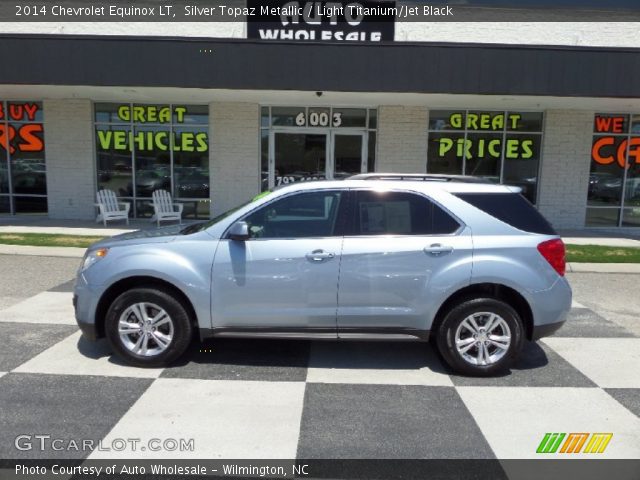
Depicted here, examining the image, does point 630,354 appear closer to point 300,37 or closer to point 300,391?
point 300,391

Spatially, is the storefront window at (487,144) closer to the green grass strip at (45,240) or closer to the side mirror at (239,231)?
the green grass strip at (45,240)

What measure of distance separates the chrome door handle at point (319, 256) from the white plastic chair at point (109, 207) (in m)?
10.2

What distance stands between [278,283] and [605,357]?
11.5 ft

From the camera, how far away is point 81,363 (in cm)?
469

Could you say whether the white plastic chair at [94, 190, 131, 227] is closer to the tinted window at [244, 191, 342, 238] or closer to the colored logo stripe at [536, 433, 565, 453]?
the tinted window at [244, 191, 342, 238]

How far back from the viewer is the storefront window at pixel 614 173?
13.7m

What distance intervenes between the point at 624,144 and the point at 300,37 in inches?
369

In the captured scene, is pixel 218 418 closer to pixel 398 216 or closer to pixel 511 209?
pixel 398 216

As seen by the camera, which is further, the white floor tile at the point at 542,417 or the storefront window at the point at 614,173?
the storefront window at the point at 614,173

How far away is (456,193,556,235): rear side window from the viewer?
4562 mm

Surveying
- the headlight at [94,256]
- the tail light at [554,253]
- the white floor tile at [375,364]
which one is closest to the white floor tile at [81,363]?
the headlight at [94,256]

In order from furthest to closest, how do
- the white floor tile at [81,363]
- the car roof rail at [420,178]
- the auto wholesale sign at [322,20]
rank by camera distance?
the auto wholesale sign at [322,20]
the car roof rail at [420,178]
the white floor tile at [81,363]

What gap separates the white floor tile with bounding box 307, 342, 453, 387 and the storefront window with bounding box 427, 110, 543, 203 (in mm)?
9396

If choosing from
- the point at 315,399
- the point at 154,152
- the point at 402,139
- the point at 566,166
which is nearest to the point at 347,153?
the point at 402,139
